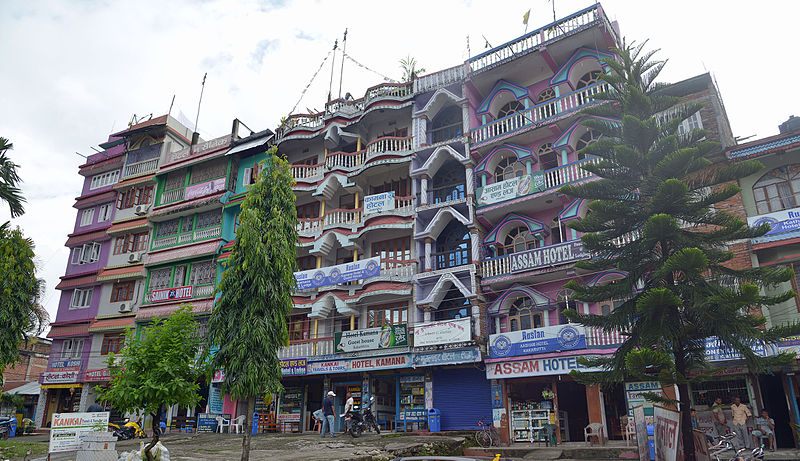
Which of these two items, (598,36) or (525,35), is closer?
(598,36)

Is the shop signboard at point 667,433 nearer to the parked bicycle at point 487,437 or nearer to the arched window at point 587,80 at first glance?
the parked bicycle at point 487,437

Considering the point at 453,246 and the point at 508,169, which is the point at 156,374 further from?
the point at 508,169

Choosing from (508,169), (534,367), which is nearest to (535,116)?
(508,169)

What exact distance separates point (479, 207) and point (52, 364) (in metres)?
26.9

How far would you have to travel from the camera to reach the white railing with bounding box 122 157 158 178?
115 ft

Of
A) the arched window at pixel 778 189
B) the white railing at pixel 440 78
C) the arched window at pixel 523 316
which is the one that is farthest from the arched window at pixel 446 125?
the arched window at pixel 778 189

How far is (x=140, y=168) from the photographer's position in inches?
1394

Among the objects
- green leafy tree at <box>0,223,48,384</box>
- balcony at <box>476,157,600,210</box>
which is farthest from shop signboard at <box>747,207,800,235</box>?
green leafy tree at <box>0,223,48,384</box>

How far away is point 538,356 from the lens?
20156 mm

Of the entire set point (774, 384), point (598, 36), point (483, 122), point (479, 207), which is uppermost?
point (598, 36)

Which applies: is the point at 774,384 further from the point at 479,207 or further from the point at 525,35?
the point at 525,35

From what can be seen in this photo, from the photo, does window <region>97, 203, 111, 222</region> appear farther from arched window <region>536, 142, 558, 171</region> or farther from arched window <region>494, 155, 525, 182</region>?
arched window <region>536, 142, 558, 171</region>

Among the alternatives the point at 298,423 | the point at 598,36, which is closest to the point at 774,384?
the point at 598,36

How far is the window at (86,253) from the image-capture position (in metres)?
34.6
